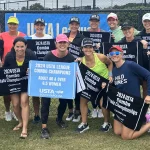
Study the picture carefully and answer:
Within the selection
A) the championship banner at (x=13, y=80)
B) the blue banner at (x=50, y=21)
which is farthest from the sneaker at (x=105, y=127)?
the blue banner at (x=50, y=21)

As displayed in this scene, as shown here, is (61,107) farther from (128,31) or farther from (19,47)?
(128,31)

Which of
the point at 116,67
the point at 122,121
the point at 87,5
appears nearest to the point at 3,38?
the point at 116,67

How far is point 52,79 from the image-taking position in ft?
21.9

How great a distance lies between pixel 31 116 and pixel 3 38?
1.86 m

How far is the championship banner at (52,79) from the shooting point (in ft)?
21.7

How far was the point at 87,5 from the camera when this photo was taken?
1639cm

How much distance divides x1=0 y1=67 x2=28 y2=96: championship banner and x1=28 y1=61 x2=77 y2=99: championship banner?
196 millimetres

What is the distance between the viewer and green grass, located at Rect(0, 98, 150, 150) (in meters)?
6.13

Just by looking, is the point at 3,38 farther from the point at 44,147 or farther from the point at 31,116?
the point at 44,147

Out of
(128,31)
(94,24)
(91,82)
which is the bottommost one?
(91,82)

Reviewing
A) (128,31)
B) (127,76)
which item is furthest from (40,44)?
(127,76)

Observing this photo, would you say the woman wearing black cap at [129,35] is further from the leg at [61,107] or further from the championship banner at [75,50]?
the leg at [61,107]

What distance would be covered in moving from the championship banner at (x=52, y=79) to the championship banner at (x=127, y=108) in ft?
2.48

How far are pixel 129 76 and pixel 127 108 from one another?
58 centimetres
